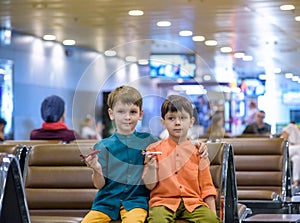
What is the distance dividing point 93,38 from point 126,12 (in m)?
4.52

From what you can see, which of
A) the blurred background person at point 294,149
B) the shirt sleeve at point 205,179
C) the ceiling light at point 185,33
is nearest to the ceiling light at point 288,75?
the ceiling light at point 185,33

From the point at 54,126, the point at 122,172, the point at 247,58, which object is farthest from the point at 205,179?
the point at 247,58

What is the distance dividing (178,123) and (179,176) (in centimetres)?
29

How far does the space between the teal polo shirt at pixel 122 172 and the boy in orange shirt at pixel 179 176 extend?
57 millimetres

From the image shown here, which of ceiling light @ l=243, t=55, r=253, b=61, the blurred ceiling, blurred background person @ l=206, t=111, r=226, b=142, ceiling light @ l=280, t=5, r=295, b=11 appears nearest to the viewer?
blurred background person @ l=206, t=111, r=226, b=142

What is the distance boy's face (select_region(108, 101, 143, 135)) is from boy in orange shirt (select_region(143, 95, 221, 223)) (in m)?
0.18

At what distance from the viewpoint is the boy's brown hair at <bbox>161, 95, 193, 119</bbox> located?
4.24 meters

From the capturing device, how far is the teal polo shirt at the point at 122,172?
4.24 m

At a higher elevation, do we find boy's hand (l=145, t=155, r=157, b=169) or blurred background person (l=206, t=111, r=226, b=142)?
blurred background person (l=206, t=111, r=226, b=142)

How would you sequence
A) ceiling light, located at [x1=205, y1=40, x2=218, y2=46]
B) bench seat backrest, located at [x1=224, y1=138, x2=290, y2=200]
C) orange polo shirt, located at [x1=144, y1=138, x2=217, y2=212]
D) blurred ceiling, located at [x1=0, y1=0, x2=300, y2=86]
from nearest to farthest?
1. orange polo shirt, located at [x1=144, y1=138, x2=217, y2=212]
2. bench seat backrest, located at [x1=224, y1=138, x2=290, y2=200]
3. blurred ceiling, located at [x1=0, y1=0, x2=300, y2=86]
4. ceiling light, located at [x1=205, y1=40, x2=218, y2=46]

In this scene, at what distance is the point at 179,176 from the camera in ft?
14.2

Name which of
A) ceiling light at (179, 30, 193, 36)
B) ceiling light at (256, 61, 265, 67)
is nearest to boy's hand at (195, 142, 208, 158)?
ceiling light at (179, 30, 193, 36)

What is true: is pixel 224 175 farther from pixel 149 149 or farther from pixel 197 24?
pixel 197 24

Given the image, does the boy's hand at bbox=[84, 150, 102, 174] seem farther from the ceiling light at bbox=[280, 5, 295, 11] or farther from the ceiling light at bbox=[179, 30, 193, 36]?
the ceiling light at bbox=[179, 30, 193, 36]
